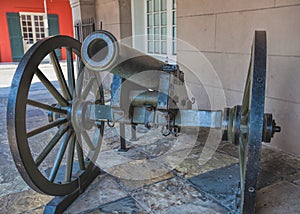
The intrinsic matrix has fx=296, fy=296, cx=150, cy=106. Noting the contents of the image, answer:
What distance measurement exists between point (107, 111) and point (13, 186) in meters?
0.85

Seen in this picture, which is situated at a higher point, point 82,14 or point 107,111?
point 82,14

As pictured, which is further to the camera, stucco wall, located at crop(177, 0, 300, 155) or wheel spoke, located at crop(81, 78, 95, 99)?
stucco wall, located at crop(177, 0, 300, 155)

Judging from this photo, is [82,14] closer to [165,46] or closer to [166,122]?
[165,46]

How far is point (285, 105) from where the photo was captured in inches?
98.6

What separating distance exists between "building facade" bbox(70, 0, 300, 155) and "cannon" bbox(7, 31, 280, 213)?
0.88 m

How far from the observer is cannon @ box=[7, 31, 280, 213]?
1269 mm

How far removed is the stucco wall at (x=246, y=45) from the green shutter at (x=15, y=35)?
9.69 m

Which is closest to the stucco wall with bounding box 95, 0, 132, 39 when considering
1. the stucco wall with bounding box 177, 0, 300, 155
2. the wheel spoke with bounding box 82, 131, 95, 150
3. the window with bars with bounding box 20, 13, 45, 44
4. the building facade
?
the building facade

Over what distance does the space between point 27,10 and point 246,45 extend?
10.8 metres

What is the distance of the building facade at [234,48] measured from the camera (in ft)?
7.88

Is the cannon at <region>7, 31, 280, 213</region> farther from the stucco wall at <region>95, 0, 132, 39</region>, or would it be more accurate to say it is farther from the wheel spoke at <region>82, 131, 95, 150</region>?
the stucco wall at <region>95, 0, 132, 39</region>

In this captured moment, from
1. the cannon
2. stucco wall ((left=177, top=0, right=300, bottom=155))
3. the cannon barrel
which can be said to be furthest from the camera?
stucco wall ((left=177, top=0, right=300, bottom=155))

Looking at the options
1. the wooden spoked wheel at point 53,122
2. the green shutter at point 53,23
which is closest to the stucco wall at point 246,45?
the wooden spoked wheel at point 53,122

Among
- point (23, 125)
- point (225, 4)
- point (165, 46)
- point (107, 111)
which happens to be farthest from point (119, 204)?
point (165, 46)
